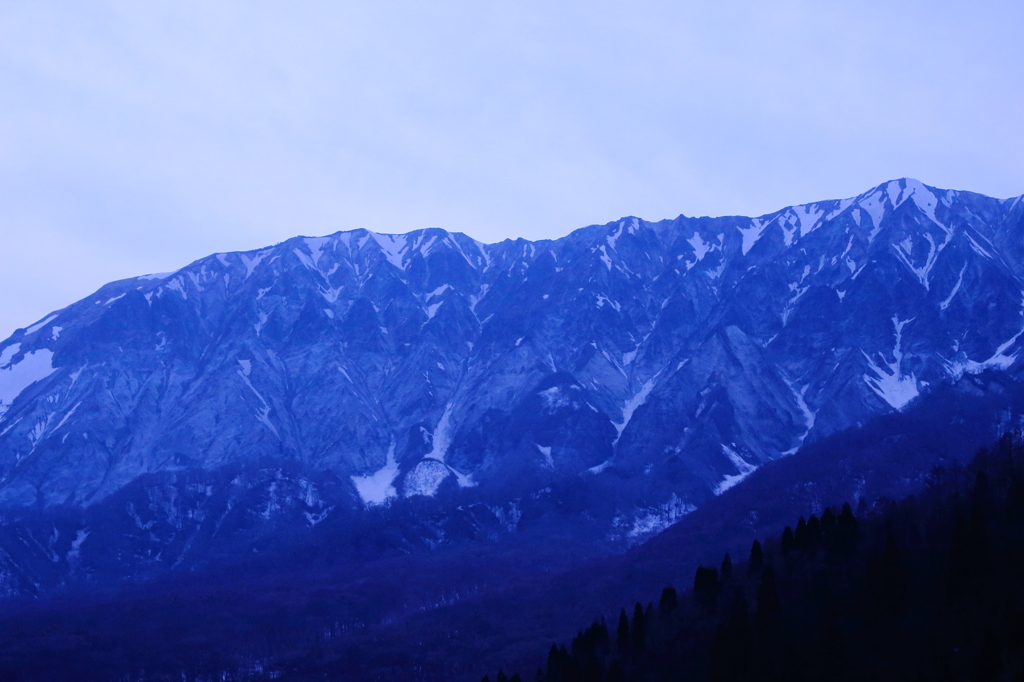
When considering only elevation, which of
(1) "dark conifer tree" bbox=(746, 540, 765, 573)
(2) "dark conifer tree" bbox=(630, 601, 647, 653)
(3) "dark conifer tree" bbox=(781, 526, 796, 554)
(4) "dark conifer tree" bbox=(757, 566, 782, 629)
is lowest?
(2) "dark conifer tree" bbox=(630, 601, 647, 653)

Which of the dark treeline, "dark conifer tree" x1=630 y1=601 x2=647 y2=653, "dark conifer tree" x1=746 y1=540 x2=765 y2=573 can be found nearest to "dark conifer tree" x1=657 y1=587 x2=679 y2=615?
the dark treeline

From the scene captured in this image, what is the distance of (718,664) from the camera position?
112438mm

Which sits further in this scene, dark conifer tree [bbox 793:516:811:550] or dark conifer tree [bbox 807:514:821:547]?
dark conifer tree [bbox 807:514:821:547]

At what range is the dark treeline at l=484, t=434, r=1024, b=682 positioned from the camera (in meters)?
102

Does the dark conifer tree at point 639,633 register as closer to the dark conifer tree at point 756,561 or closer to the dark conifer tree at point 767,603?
the dark conifer tree at point 756,561

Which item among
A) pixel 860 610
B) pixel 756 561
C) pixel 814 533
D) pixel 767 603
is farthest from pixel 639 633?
pixel 860 610

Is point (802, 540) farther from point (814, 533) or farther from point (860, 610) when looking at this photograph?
point (860, 610)

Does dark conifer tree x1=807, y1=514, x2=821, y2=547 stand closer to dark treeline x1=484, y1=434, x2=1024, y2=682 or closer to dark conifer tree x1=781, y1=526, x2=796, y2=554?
dark treeline x1=484, y1=434, x2=1024, y2=682

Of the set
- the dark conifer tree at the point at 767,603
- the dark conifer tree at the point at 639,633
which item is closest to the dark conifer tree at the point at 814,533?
the dark conifer tree at the point at 767,603

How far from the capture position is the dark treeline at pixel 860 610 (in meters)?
102

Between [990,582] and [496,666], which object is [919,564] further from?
[496,666]

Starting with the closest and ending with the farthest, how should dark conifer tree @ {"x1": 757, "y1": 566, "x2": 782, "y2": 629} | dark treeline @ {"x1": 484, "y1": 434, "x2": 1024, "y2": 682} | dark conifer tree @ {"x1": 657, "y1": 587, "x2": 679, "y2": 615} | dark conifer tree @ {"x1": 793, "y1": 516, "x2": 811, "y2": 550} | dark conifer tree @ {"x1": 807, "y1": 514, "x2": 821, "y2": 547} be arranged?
dark treeline @ {"x1": 484, "y1": 434, "x2": 1024, "y2": 682} → dark conifer tree @ {"x1": 757, "y1": 566, "x2": 782, "y2": 629} → dark conifer tree @ {"x1": 793, "y1": 516, "x2": 811, "y2": 550} → dark conifer tree @ {"x1": 807, "y1": 514, "x2": 821, "y2": 547} → dark conifer tree @ {"x1": 657, "y1": 587, "x2": 679, "y2": 615}

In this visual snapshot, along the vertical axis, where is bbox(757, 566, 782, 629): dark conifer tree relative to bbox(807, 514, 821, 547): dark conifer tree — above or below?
below

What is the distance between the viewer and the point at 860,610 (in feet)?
371
